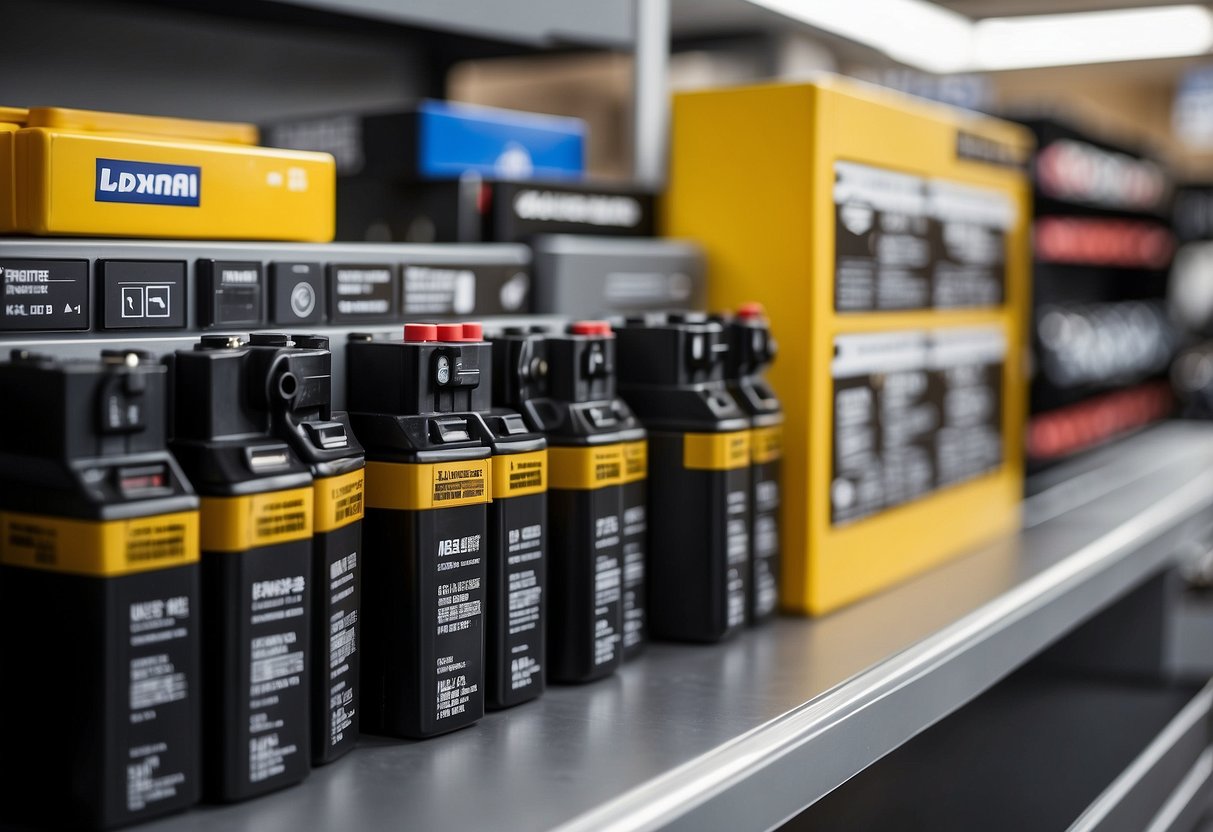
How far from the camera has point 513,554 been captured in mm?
1191

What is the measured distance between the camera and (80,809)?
2.90 feet

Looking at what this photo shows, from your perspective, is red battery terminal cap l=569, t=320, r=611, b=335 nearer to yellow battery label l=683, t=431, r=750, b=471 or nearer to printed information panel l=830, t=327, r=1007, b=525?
yellow battery label l=683, t=431, r=750, b=471

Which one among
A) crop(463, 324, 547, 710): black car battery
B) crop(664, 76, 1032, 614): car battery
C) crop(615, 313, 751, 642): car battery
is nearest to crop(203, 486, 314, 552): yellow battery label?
crop(463, 324, 547, 710): black car battery

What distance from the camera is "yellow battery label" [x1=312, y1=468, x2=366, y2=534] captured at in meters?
1.01

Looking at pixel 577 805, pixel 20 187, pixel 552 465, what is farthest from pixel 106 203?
pixel 577 805

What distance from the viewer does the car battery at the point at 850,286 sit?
163 centimetres

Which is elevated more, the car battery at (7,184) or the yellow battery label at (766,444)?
the car battery at (7,184)

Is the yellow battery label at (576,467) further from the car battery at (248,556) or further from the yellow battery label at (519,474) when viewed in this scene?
the car battery at (248,556)

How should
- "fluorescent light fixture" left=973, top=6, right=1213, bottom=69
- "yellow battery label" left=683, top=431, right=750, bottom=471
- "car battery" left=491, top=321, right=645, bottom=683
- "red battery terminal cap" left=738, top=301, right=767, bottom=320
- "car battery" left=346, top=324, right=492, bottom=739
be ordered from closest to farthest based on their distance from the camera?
"car battery" left=346, top=324, right=492, bottom=739
"car battery" left=491, top=321, right=645, bottom=683
"yellow battery label" left=683, top=431, right=750, bottom=471
"red battery terminal cap" left=738, top=301, right=767, bottom=320
"fluorescent light fixture" left=973, top=6, right=1213, bottom=69

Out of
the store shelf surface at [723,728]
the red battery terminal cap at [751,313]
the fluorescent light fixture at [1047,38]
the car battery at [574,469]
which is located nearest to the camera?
the store shelf surface at [723,728]

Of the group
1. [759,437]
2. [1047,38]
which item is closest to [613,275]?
[759,437]

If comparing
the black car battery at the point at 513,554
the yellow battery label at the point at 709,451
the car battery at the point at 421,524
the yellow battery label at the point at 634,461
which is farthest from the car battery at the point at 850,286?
the car battery at the point at 421,524

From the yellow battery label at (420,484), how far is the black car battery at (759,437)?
0.46 meters

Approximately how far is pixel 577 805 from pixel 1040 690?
1.74 m
